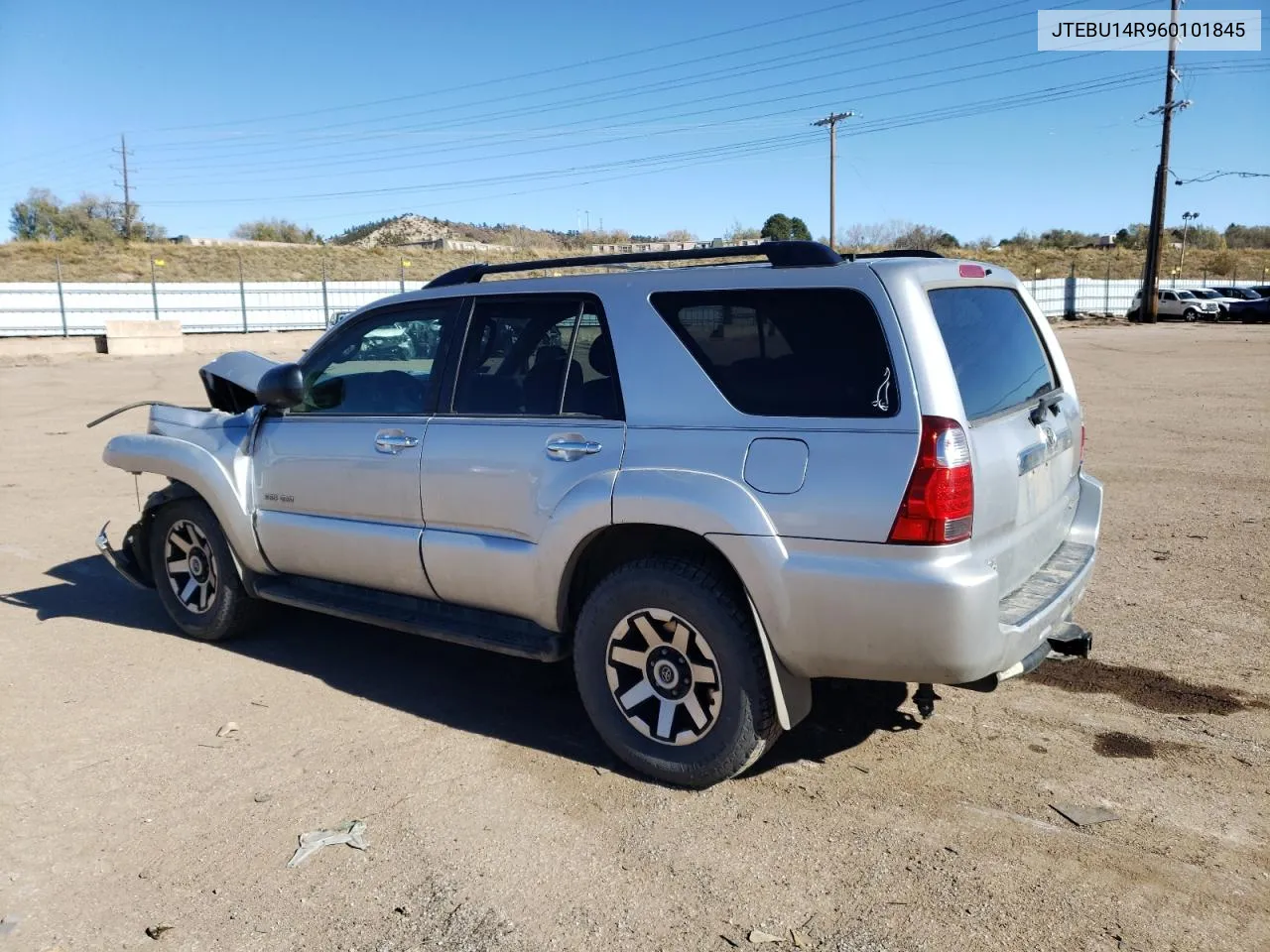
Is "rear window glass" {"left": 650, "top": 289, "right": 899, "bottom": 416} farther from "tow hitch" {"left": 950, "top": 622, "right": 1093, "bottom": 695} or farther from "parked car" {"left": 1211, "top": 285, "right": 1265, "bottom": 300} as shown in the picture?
"parked car" {"left": 1211, "top": 285, "right": 1265, "bottom": 300}

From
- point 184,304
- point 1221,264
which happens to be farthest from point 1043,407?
point 1221,264

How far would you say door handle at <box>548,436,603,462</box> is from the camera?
394cm

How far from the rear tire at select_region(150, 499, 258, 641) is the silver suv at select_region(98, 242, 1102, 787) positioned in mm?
479

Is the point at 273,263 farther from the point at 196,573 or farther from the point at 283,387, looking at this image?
the point at 283,387

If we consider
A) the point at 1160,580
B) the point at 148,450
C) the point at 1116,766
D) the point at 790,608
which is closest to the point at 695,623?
the point at 790,608

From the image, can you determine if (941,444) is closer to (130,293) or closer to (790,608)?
(790,608)

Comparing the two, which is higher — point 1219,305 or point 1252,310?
point 1219,305

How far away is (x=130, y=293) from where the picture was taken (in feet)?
121

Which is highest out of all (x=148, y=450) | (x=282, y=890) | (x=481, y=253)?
(x=481, y=253)

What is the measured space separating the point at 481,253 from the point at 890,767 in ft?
219

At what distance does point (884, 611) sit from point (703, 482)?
29.6 inches

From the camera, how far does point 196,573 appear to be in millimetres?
5586

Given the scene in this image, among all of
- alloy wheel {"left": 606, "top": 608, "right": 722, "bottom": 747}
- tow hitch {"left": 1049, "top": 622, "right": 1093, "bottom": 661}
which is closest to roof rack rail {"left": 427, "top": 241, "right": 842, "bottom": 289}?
alloy wheel {"left": 606, "top": 608, "right": 722, "bottom": 747}

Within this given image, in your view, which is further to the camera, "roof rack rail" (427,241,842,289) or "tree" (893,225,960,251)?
"tree" (893,225,960,251)
